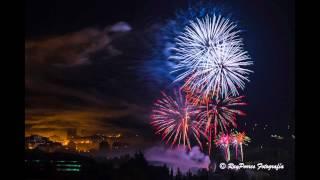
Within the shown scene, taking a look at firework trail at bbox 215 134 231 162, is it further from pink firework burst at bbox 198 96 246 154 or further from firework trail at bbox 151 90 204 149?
firework trail at bbox 151 90 204 149

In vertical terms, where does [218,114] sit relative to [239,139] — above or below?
above

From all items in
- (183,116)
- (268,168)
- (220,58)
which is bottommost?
(268,168)

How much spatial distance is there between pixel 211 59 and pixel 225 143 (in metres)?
1.19

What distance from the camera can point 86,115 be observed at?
8.90 meters

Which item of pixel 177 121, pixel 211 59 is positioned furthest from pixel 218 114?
pixel 211 59

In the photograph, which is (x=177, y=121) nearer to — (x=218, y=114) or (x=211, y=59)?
(x=218, y=114)

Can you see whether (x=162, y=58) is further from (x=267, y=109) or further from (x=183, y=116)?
(x=267, y=109)

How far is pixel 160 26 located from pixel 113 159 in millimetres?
1982

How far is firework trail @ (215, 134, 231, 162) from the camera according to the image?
8883 millimetres

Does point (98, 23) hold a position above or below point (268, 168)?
above

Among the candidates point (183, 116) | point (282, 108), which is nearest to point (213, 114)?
point (183, 116)

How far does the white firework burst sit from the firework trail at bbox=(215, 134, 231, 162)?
60 centimetres

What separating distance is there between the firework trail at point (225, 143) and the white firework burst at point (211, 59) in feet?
1.98

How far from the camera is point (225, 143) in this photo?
8891mm
